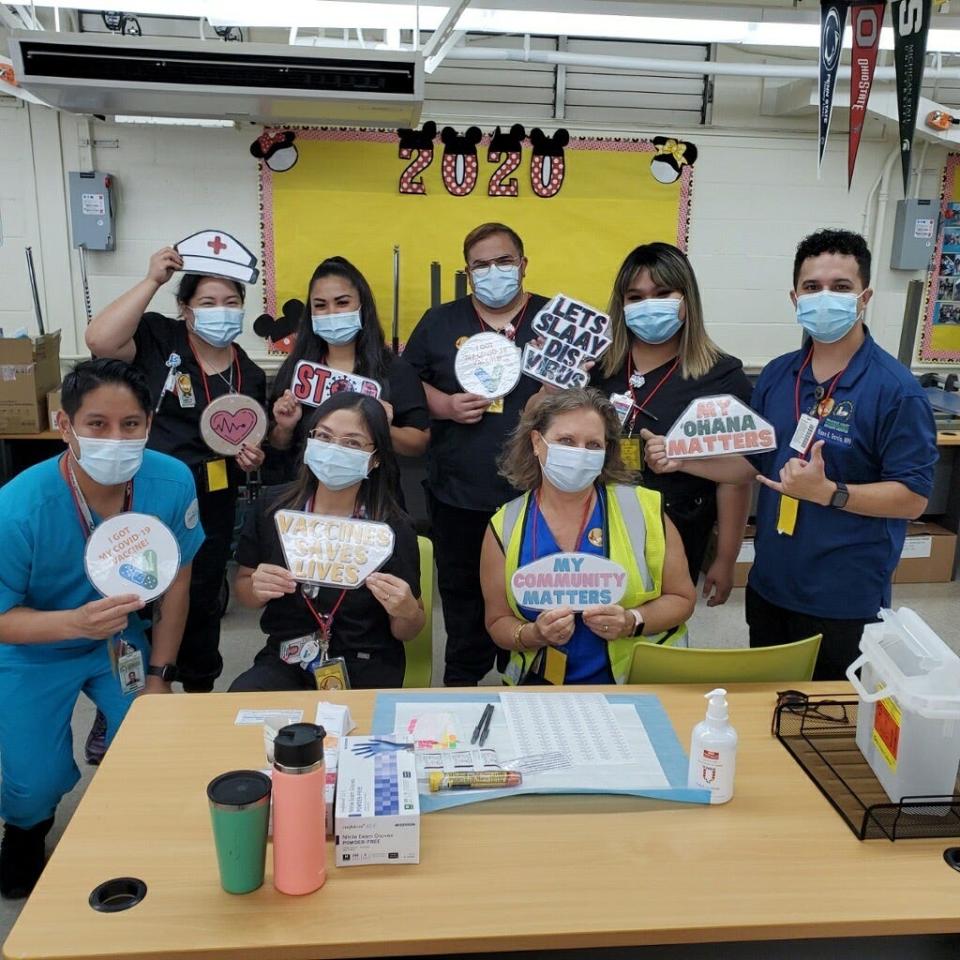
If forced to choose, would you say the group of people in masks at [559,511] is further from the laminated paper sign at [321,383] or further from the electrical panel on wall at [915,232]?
the electrical panel on wall at [915,232]

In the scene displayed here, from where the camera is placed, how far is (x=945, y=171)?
5.67m

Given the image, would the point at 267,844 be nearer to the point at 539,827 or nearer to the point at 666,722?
the point at 539,827

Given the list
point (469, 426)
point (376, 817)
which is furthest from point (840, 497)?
point (376, 817)

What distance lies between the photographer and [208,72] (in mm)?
3107

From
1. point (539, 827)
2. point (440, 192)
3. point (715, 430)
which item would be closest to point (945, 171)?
point (440, 192)

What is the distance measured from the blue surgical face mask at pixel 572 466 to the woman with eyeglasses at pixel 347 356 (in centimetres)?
85

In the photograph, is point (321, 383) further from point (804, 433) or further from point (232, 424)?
point (804, 433)

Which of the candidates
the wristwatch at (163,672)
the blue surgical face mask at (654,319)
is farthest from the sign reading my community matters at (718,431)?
the wristwatch at (163,672)

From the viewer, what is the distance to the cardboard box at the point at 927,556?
4.98m

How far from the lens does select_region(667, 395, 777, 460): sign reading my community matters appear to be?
2.43m

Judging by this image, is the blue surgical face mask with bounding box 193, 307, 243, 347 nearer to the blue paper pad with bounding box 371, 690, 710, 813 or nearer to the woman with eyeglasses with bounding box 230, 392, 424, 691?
the woman with eyeglasses with bounding box 230, 392, 424, 691

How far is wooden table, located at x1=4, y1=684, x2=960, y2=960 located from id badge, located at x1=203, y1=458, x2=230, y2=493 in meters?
1.53

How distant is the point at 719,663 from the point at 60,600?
1.66 metres

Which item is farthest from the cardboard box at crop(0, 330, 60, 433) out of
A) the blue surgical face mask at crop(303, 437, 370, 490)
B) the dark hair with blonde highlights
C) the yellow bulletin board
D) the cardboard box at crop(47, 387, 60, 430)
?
the dark hair with blonde highlights
